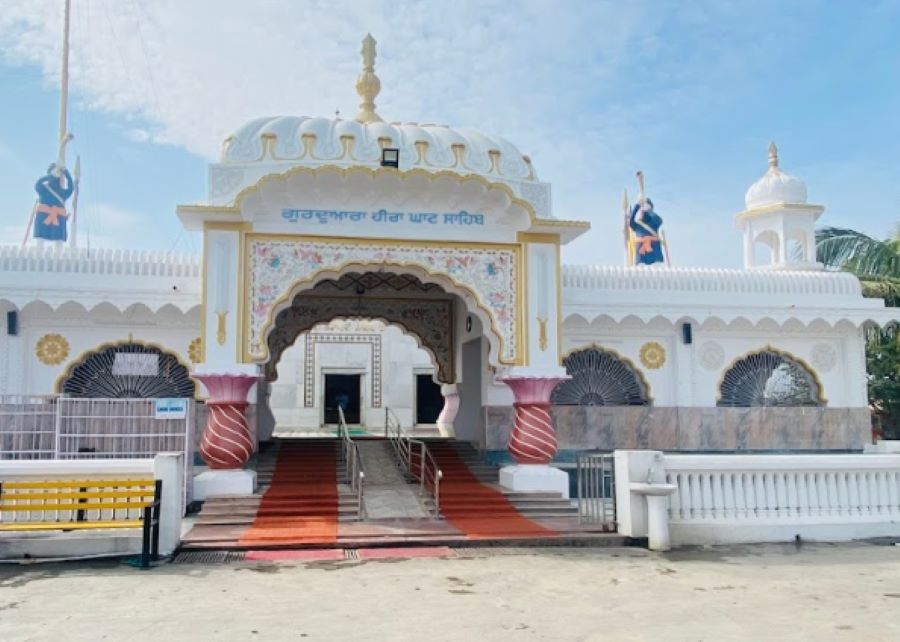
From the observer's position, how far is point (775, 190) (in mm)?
14242

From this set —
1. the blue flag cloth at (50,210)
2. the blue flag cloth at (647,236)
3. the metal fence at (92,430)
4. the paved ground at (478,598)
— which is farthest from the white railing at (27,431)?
the blue flag cloth at (647,236)

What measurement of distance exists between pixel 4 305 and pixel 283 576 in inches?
259

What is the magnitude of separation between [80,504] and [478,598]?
12.5ft

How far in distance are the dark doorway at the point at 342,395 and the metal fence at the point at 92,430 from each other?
12.2m

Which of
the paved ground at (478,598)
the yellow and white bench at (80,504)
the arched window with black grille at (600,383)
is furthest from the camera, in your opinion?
the arched window with black grille at (600,383)

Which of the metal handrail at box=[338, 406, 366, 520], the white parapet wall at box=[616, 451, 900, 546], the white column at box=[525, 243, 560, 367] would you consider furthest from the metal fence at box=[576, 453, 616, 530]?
the metal handrail at box=[338, 406, 366, 520]

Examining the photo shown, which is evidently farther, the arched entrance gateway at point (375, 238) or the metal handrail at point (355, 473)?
the arched entrance gateway at point (375, 238)

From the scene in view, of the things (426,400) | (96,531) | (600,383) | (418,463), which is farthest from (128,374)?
(426,400)

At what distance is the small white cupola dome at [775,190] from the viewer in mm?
14202

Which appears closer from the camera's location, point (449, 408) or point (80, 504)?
point (80, 504)

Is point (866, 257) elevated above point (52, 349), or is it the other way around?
point (866, 257)

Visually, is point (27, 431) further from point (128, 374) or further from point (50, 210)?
point (50, 210)

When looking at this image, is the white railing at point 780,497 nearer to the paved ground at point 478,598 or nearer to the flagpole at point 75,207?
the paved ground at point 478,598

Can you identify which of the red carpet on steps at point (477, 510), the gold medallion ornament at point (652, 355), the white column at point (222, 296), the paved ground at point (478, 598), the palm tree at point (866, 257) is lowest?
the paved ground at point (478, 598)
